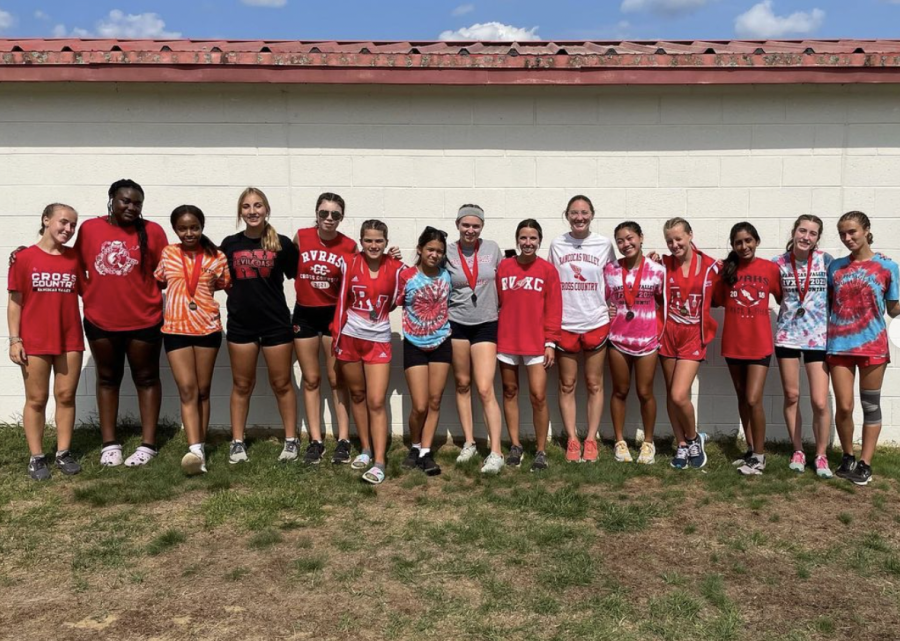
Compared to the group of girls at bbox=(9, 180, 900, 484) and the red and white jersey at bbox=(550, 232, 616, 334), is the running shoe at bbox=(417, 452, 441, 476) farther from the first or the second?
the red and white jersey at bbox=(550, 232, 616, 334)

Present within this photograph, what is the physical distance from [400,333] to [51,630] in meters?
3.36

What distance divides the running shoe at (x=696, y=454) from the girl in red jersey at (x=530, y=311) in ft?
3.63

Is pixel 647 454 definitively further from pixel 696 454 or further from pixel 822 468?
pixel 822 468

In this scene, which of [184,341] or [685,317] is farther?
[685,317]

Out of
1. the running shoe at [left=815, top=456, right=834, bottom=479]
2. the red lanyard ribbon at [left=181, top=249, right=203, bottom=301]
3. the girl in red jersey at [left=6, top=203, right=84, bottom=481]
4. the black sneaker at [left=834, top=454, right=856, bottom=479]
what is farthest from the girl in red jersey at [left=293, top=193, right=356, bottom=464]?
the black sneaker at [left=834, top=454, right=856, bottom=479]

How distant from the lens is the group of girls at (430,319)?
4754mm

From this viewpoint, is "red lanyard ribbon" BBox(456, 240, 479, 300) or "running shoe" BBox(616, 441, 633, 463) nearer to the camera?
"red lanyard ribbon" BBox(456, 240, 479, 300)

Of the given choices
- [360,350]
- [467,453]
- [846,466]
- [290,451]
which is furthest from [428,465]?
[846,466]

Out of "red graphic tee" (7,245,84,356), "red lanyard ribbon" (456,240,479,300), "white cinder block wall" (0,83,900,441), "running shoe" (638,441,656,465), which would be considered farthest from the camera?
"white cinder block wall" (0,83,900,441)

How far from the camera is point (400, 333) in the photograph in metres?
5.83

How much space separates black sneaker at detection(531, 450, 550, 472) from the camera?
5.04m

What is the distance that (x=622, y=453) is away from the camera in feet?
17.3

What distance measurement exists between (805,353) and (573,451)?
1825 mm

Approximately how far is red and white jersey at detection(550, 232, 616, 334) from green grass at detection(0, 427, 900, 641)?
3.58ft
